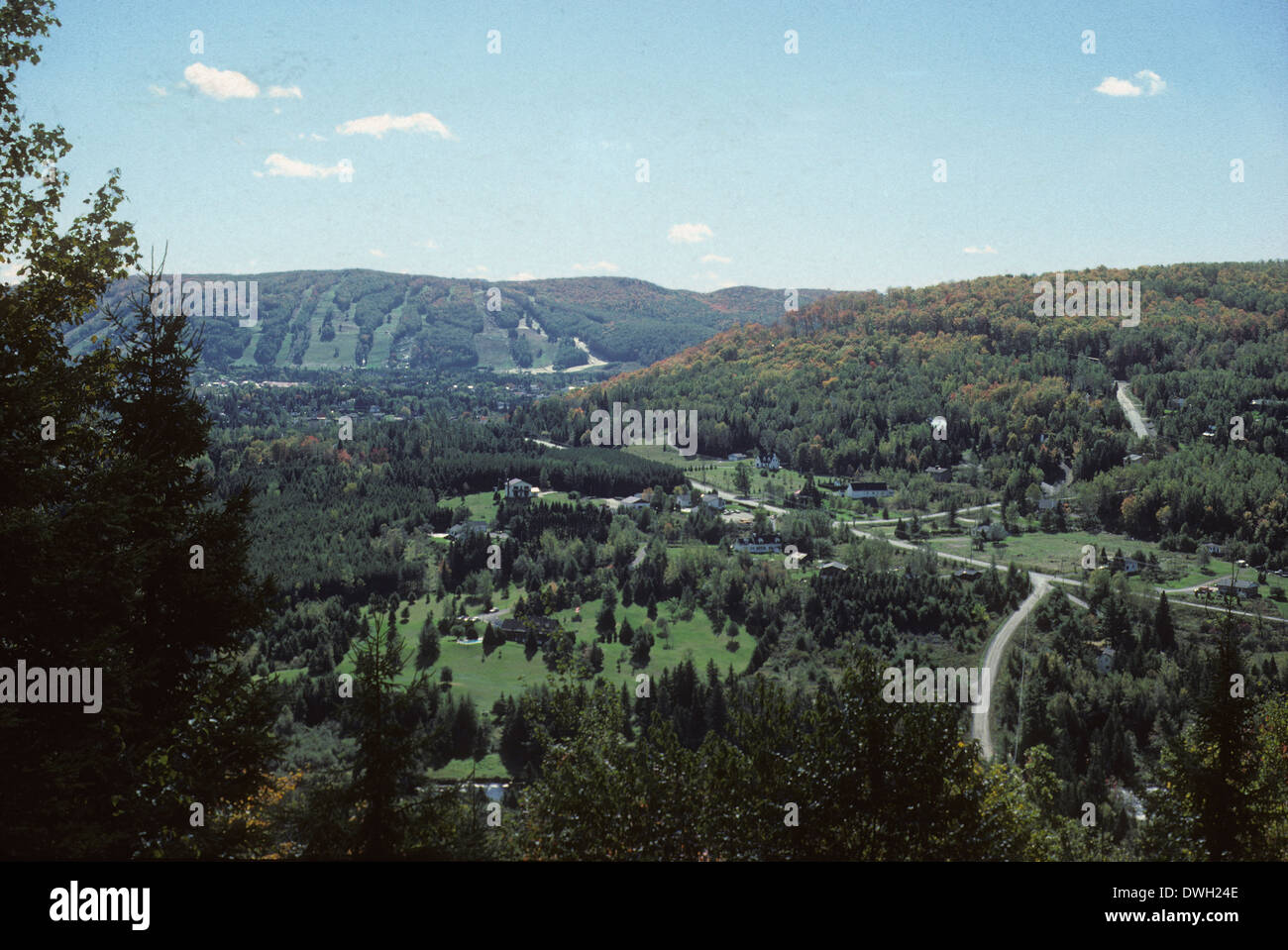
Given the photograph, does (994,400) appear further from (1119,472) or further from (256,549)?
(256,549)

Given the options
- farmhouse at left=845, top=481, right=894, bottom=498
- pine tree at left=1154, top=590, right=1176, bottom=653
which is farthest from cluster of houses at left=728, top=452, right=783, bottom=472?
pine tree at left=1154, top=590, right=1176, bottom=653

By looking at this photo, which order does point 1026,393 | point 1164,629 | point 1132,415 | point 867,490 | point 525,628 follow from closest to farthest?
point 1164,629
point 525,628
point 867,490
point 1132,415
point 1026,393

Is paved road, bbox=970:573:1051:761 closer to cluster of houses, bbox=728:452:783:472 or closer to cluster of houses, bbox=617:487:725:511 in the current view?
cluster of houses, bbox=617:487:725:511

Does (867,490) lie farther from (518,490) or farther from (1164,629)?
(1164,629)

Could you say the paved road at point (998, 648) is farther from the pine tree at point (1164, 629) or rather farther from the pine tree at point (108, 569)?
the pine tree at point (108, 569)

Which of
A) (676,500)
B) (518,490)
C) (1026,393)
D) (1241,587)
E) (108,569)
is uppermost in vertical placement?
(1026,393)

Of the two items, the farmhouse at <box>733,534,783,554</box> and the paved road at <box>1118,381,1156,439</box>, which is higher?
the paved road at <box>1118,381,1156,439</box>

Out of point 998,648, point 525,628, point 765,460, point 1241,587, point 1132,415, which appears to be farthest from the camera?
point 765,460

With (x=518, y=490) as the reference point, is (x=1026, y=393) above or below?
above

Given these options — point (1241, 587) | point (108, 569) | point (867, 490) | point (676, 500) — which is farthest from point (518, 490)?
point (108, 569)
